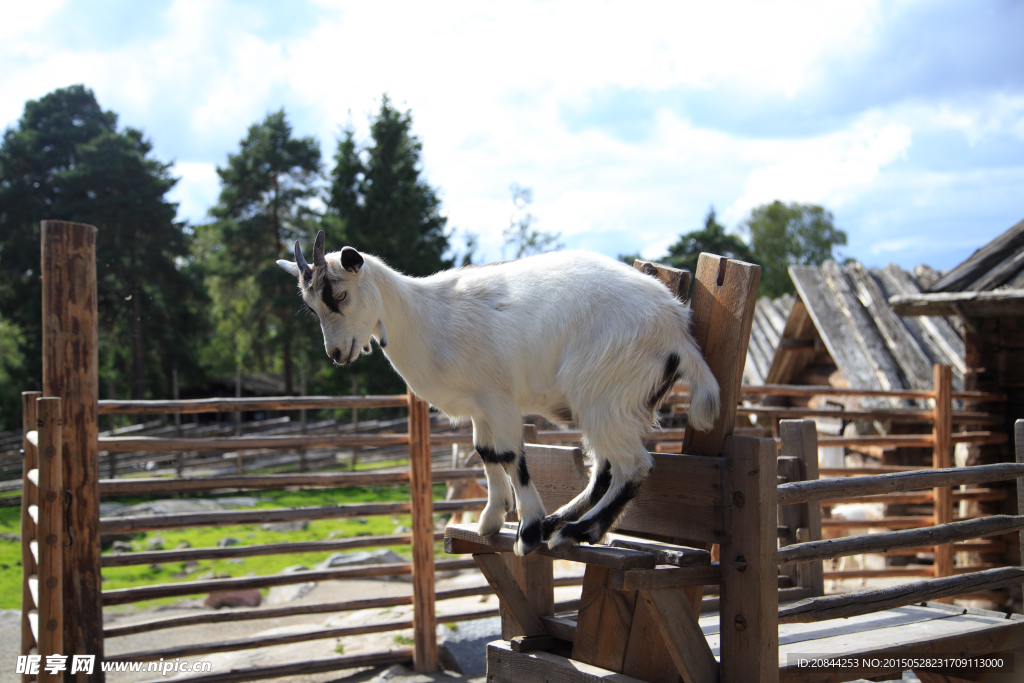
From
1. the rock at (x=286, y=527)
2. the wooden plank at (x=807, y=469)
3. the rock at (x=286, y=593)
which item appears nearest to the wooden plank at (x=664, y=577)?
the wooden plank at (x=807, y=469)

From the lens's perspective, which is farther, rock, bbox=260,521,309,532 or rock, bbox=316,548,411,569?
rock, bbox=260,521,309,532

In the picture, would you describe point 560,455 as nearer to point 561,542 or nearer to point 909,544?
point 561,542

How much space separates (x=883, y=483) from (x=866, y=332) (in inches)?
237

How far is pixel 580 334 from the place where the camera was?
2174 millimetres

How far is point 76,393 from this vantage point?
406 cm

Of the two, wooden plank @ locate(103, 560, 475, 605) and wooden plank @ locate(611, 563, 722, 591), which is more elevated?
wooden plank @ locate(611, 563, 722, 591)

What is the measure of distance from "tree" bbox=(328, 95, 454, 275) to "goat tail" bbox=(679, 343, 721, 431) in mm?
18911

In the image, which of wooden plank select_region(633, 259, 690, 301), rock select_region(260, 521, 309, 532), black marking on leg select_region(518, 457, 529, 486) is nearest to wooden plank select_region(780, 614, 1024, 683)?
black marking on leg select_region(518, 457, 529, 486)

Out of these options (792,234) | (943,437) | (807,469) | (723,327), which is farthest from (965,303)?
(792,234)

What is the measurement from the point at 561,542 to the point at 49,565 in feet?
9.28

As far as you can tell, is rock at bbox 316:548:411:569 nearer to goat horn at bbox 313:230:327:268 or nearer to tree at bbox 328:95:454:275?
goat horn at bbox 313:230:327:268

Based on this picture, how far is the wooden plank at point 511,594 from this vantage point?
2.86 m

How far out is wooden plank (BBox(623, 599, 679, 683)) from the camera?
2.33 meters

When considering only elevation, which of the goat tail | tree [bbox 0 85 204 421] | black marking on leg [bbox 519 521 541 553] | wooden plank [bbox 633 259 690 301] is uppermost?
tree [bbox 0 85 204 421]
